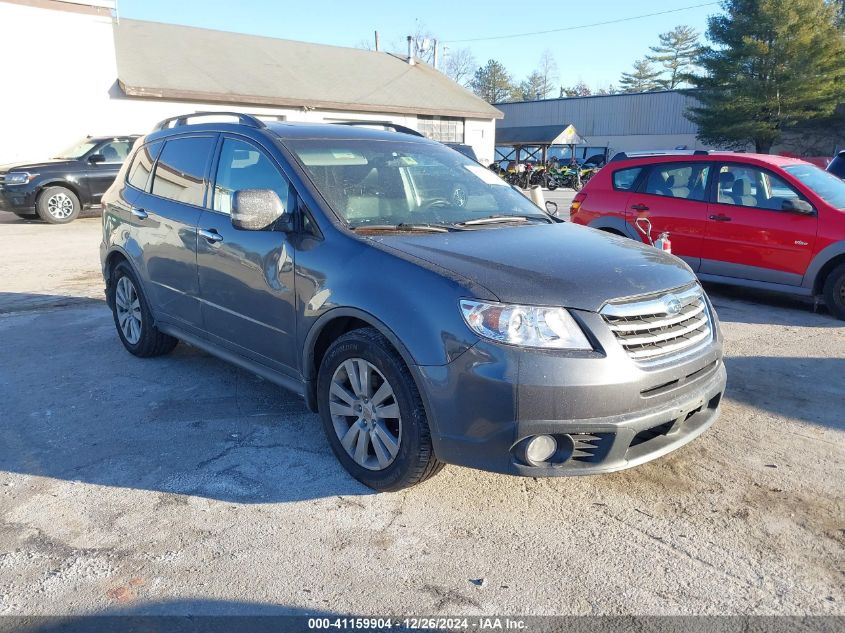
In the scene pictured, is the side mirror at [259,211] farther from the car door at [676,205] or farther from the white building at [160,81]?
the white building at [160,81]

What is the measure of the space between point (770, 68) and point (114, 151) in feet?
107

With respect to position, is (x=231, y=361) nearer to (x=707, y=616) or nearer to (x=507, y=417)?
(x=507, y=417)

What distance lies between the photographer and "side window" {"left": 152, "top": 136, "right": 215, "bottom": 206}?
4.59 meters

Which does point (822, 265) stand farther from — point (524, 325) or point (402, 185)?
point (524, 325)

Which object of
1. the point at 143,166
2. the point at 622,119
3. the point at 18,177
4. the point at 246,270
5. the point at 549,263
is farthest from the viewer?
the point at 622,119

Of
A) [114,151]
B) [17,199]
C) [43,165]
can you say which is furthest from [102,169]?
[17,199]

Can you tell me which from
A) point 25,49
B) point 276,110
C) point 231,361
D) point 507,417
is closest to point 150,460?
point 231,361

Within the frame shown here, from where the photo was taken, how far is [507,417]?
2885 millimetres

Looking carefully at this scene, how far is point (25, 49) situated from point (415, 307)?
20.4 meters

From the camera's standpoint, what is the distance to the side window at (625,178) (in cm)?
838

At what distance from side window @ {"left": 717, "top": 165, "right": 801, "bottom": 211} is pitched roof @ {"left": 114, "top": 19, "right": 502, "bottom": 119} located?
→ 17446 millimetres

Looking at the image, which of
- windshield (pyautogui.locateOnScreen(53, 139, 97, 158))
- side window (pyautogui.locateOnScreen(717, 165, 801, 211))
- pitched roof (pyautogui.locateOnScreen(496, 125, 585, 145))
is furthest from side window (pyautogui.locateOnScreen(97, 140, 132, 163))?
pitched roof (pyautogui.locateOnScreen(496, 125, 585, 145))

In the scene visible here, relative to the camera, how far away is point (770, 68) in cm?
3500

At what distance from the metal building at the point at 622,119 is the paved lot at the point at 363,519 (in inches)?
1554
